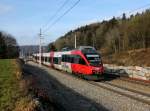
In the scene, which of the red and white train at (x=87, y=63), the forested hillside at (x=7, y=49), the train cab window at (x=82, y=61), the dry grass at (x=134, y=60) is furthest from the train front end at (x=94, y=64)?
the forested hillside at (x=7, y=49)

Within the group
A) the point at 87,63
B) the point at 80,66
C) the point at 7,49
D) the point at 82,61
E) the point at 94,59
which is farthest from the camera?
the point at 7,49

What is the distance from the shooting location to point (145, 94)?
20.4m

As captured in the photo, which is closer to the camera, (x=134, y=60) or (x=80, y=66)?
(x=80, y=66)

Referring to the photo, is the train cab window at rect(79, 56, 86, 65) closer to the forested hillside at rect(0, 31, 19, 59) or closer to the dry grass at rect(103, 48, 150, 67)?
the dry grass at rect(103, 48, 150, 67)

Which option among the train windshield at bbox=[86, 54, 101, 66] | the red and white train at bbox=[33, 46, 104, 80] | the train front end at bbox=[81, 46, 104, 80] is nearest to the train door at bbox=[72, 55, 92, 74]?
the red and white train at bbox=[33, 46, 104, 80]

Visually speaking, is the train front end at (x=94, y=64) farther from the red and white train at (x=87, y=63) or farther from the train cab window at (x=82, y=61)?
the train cab window at (x=82, y=61)

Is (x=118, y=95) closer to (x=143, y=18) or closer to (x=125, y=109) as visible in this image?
(x=125, y=109)

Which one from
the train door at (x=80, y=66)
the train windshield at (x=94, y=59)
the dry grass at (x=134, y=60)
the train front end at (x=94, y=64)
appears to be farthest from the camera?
the dry grass at (x=134, y=60)

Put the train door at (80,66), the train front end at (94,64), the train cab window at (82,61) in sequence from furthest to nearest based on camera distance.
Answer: the train cab window at (82,61), the train door at (80,66), the train front end at (94,64)

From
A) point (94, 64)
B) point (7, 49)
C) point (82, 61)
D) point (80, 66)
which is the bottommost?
point (80, 66)

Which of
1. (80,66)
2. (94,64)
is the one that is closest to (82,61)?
(80,66)

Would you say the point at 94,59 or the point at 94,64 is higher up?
the point at 94,59

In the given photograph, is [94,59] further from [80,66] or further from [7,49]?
[7,49]

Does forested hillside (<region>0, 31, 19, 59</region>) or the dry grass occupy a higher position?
forested hillside (<region>0, 31, 19, 59</region>)
